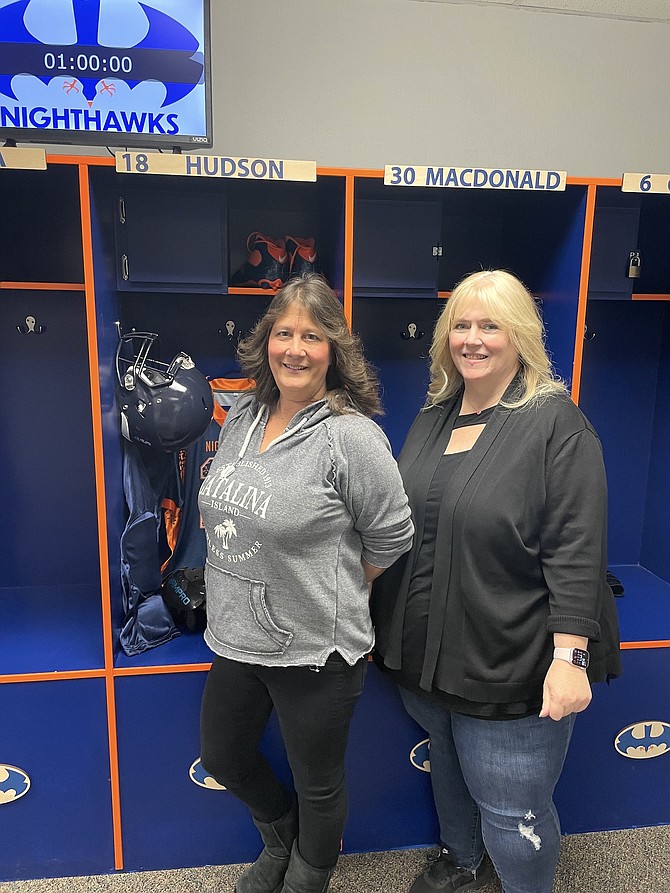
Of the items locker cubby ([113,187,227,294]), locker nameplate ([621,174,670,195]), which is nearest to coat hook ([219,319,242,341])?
locker cubby ([113,187,227,294])

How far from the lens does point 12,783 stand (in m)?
1.75

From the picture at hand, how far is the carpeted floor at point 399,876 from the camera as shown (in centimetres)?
178

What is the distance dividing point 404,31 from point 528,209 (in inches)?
31.7

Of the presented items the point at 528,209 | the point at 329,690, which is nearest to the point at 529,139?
the point at 528,209

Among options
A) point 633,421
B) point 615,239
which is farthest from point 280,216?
point 633,421

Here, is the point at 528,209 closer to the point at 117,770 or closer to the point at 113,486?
the point at 113,486

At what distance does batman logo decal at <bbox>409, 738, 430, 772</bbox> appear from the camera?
6.06ft

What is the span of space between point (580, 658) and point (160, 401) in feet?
4.05

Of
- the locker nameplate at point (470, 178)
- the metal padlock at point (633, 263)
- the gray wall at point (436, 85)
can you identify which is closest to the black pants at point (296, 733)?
the locker nameplate at point (470, 178)

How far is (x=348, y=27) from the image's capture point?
7.36ft

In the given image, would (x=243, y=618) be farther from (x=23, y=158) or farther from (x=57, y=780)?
(x=23, y=158)

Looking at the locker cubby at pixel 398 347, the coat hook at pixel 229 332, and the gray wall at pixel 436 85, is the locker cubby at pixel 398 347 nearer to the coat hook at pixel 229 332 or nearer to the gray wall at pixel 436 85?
the coat hook at pixel 229 332

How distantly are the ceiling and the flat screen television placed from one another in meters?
1.01

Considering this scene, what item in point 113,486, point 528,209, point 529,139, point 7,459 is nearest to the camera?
point 113,486
